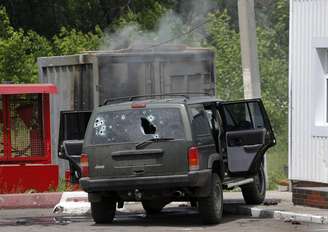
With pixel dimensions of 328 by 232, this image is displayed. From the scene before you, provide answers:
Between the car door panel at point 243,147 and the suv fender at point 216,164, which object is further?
the car door panel at point 243,147

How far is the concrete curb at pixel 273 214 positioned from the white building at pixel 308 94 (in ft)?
2.80

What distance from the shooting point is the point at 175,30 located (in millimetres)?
29859

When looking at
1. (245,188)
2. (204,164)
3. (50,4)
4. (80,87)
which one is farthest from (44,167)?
(50,4)

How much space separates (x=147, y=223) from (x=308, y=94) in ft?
11.4

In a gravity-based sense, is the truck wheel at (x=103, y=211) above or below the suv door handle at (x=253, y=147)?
below

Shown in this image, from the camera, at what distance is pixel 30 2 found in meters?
41.1

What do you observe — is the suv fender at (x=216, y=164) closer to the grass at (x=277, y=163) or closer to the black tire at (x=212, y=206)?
the black tire at (x=212, y=206)

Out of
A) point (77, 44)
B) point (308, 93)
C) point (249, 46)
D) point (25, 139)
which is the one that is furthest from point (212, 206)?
point (77, 44)

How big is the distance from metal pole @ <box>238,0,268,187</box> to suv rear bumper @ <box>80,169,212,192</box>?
5160 mm

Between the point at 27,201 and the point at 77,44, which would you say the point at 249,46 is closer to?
the point at 27,201

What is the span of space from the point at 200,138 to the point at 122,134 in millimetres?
1098

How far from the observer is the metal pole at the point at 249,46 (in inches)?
747

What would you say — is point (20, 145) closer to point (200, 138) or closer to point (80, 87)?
point (80, 87)

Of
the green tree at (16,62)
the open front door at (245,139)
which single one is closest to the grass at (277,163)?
the open front door at (245,139)
